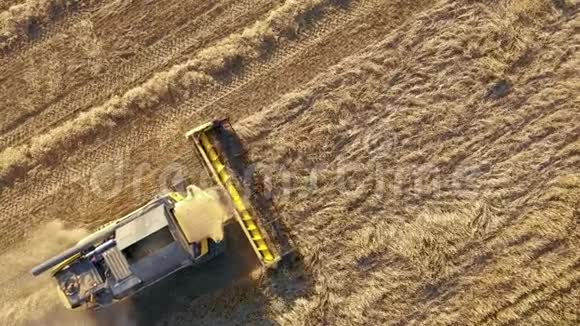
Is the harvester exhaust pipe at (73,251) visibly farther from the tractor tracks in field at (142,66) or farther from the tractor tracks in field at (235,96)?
the tractor tracks in field at (142,66)

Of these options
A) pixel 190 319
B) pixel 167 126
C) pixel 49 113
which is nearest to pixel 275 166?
pixel 167 126

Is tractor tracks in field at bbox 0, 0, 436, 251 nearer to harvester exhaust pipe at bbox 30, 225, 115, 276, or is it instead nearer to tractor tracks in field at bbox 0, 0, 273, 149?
tractor tracks in field at bbox 0, 0, 273, 149

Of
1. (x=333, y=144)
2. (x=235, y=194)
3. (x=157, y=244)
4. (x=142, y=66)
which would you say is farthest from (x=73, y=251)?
(x=333, y=144)

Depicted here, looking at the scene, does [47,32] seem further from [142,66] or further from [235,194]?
[235,194]

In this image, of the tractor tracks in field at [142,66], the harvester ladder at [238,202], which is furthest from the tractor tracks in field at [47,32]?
the harvester ladder at [238,202]

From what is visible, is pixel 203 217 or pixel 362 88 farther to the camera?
pixel 362 88

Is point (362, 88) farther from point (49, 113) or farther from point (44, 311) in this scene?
point (44, 311)

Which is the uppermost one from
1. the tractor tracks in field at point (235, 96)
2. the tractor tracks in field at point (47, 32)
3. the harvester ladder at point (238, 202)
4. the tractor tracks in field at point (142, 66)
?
the tractor tracks in field at point (47, 32)

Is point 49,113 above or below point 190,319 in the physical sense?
above
